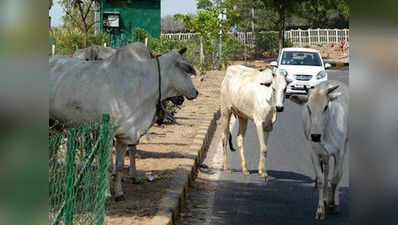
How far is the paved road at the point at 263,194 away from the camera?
8289 mm

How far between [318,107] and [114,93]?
2526mm

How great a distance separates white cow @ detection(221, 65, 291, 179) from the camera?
10.8 metres

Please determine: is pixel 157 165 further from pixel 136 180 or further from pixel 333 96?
pixel 333 96

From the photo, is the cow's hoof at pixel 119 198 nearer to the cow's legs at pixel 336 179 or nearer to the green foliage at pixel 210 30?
the cow's legs at pixel 336 179

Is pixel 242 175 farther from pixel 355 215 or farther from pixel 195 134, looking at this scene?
pixel 355 215

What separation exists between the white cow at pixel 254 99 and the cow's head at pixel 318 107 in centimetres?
208

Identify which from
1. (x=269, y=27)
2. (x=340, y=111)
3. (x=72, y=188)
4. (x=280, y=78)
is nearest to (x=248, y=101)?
(x=280, y=78)

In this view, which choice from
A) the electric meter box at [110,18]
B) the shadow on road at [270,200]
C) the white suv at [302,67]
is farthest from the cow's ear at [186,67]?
the white suv at [302,67]

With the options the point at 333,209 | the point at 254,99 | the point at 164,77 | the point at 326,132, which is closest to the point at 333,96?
the point at 326,132

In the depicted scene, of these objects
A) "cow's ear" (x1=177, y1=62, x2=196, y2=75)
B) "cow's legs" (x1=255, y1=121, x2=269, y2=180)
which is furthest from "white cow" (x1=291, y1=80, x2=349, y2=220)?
"cow's legs" (x1=255, y1=121, x2=269, y2=180)

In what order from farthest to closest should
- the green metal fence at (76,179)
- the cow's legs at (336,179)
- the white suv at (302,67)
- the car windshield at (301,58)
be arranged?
the car windshield at (301,58)
the white suv at (302,67)
the cow's legs at (336,179)
the green metal fence at (76,179)

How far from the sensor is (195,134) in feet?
48.1

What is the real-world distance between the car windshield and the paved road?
12225 millimetres

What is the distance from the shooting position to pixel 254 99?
11242 mm
